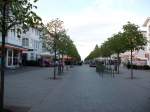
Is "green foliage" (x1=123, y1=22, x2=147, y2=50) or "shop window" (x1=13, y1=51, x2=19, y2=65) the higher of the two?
"green foliage" (x1=123, y1=22, x2=147, y2=50)

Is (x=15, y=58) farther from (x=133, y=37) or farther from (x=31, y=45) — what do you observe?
(x=133, y=37)

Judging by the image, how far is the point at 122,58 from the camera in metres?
138

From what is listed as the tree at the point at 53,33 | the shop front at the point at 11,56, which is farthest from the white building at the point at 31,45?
the tree at the point at 53,33

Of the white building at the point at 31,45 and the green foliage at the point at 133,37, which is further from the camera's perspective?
the white building at the point at 31,45

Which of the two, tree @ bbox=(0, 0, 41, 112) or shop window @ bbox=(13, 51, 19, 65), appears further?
shop window @ bbox=(13, 51, 19, 65)

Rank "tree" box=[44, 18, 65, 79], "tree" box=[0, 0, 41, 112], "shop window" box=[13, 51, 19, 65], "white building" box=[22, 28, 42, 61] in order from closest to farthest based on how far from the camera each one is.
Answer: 1. "tree" box=[0, 0, 41, 112]
2. "tree" box=[44, 18, 65, 79]
3. "shop window" box=[13, 51, 19, 65]
4. "white building" box=[22, 28, 42, 61]

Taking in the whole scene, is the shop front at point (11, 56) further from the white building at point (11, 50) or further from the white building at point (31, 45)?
the white building at point (31, 45)

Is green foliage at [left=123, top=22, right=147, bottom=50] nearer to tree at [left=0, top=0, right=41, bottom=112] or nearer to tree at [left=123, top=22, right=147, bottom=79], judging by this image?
tree at [left=123, top=22, right=147, bottom=79]

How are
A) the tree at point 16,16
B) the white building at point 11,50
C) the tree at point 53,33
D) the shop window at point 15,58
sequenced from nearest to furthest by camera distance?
the tree at point 16,16, the tree at point 53,33, the white building at point 11,50, the shop window at point 15,58

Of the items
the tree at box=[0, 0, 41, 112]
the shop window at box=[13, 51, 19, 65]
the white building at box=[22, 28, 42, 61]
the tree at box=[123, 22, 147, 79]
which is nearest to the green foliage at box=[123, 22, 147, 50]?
the tree at box=[123, 22, 147, 79]

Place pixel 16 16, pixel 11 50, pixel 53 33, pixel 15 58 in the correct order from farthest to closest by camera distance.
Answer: pixel 15 58 < pixel 11 50 < pixel 53 33 < pixel 16 16

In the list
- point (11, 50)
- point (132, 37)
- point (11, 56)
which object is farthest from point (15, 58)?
point (132, 37)

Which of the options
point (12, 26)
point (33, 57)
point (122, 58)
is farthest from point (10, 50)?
point (122, 58)

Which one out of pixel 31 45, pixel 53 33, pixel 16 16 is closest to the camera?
pixel 16 16
